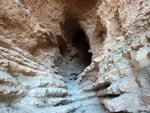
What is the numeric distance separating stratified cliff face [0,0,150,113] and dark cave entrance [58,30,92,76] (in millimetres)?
2065

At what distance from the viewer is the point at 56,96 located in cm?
322

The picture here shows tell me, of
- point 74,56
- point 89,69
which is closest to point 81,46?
point 74,56

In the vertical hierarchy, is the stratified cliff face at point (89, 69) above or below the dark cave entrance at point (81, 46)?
below

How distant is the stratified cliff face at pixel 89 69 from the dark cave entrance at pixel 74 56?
2065 mm

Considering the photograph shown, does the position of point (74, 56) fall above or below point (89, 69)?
above

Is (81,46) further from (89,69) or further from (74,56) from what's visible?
(89,69)

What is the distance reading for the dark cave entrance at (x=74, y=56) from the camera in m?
8.18

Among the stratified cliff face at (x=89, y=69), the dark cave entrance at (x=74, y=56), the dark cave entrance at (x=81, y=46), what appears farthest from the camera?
the dark cave entrance at (x=81, y=46)

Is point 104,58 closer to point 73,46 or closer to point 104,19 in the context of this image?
point 104,19

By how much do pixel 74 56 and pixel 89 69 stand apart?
17.4 feet

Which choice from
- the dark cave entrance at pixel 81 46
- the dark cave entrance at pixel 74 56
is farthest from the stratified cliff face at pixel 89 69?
the dark cave entrance at pixel 81 46

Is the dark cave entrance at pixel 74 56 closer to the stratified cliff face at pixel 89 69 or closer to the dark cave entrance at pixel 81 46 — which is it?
the dark cave entrance at pixel 81 46

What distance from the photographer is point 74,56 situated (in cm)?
939

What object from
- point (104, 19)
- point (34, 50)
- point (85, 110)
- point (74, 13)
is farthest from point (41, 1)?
point (85, 110)
